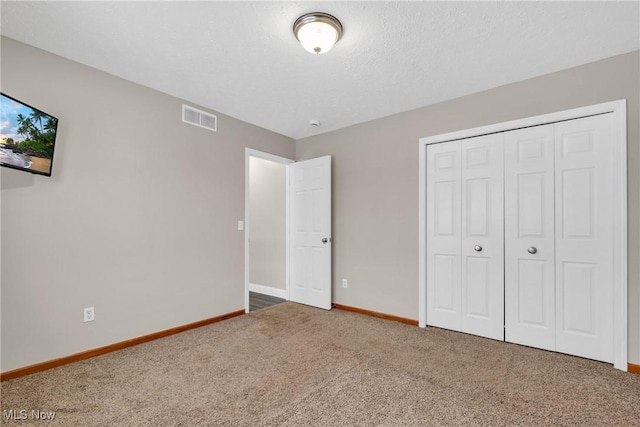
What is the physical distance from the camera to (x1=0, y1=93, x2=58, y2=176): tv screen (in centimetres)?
200

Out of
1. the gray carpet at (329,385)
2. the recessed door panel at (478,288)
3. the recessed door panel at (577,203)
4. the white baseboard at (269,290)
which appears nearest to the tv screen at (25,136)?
the gray carpet at (329,385)

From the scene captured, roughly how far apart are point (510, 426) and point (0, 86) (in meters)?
4.06

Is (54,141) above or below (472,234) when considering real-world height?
above

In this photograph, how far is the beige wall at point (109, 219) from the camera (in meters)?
2.28

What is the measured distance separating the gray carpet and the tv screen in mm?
1568

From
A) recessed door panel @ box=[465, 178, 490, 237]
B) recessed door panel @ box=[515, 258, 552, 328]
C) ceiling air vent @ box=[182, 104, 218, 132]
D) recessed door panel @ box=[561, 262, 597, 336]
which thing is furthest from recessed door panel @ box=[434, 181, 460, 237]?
ceiling air vent @ box=[182, 104, 218, 132]

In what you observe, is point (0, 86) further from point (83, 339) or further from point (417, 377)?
point (417, 377)

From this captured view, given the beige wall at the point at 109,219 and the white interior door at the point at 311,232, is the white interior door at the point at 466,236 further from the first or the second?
the beige wall at the point at 109,219

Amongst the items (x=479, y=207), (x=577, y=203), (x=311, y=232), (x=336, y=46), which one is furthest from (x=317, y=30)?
(x=311, y=232)

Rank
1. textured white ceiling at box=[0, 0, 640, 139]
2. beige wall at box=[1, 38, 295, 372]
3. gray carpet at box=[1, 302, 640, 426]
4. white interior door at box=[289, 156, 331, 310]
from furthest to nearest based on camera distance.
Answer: white interior door at box=[289, 156, 331, 310]
beige wall at box=[1, 38, 295, 372]
textured white ceiling at box=[0, 0, 640, 139]
gray carpet at box=[1, 302, 640, 426]

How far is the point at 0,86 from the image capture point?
2.19 metres

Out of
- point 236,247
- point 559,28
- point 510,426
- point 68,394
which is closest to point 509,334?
point 510,426

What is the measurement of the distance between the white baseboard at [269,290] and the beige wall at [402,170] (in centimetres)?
101

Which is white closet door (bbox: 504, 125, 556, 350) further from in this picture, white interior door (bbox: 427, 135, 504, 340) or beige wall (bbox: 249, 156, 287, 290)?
beige wall (bbox: 249, 156, 287, 290)
